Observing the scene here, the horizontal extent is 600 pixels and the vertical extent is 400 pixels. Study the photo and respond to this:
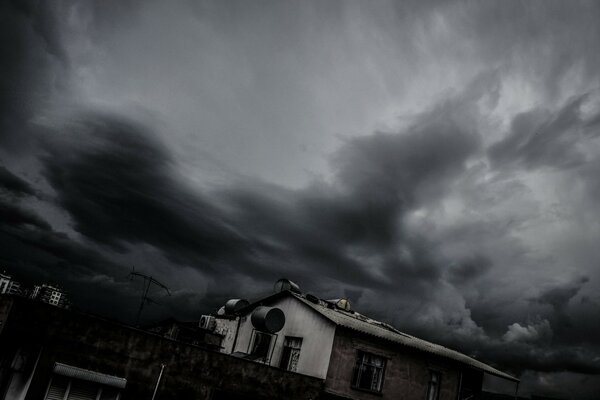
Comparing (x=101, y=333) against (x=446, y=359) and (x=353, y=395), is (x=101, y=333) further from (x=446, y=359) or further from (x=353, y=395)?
(x=446, y=359)

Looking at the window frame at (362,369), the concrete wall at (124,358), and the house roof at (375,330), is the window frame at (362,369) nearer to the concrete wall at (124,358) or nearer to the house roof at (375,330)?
the house roof at (375,330)

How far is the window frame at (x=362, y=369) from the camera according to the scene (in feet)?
66.0

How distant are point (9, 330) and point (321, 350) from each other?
13.5 metres

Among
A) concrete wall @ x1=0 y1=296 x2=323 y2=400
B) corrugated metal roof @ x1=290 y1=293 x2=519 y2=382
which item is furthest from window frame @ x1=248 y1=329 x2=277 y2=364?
concrete wall @ x1=0 y1=296 x2=323 y2=400

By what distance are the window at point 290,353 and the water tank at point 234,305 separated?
565cm

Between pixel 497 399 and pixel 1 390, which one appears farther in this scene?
pixel 497 399

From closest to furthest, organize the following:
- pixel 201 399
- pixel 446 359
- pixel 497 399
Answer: pixel 201 399 → pixel 446 359 → pixel 497 399

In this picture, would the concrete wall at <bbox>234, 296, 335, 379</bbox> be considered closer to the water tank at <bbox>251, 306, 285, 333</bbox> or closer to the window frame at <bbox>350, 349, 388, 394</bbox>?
the water tank at <bbox>251, 306, 285, 333</bbox>

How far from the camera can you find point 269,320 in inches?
853

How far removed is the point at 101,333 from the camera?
13617mm

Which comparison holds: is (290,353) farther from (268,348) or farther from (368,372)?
(368,372)

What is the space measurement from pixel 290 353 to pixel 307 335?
188cm

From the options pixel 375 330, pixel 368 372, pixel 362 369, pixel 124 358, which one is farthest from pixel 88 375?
pixel 375 330

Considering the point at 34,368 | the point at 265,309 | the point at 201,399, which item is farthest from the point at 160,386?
the point at 265,309
